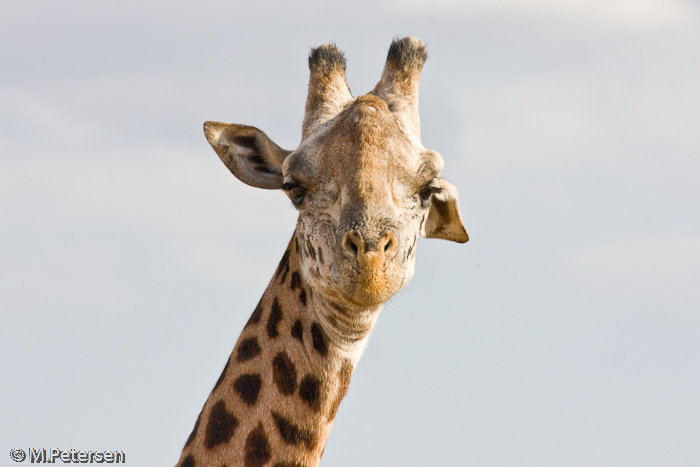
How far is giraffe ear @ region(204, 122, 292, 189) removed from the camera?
9.45 m

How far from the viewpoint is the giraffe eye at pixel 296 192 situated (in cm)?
854

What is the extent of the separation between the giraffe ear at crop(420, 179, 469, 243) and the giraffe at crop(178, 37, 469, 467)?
755mm

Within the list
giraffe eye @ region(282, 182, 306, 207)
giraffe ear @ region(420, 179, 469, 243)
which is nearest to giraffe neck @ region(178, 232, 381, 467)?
giraffe eye @ region(282, 182, 306, 207)

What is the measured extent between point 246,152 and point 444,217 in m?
2.05

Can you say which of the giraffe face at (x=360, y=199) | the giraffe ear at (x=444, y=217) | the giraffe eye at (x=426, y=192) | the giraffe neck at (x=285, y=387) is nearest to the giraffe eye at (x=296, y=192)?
the giraffe face at (x=360, y=199)

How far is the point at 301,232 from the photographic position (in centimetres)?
868

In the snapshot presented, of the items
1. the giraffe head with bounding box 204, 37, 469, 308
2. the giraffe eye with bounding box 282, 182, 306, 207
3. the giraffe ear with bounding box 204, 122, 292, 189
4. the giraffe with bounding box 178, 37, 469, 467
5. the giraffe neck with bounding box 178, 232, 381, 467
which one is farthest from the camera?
the giraffe ear with bounding box 204, 122, 292, 189

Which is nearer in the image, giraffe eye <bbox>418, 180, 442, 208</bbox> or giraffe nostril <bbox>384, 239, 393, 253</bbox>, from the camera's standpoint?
giraffe nostril <bbox>384, 239, 393, 253</bbox>

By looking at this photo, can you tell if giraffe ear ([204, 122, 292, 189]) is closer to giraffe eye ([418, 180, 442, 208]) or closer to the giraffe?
the giraffe

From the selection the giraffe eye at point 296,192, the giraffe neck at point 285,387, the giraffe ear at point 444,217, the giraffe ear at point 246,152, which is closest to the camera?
the giraffe neck at point 285,387

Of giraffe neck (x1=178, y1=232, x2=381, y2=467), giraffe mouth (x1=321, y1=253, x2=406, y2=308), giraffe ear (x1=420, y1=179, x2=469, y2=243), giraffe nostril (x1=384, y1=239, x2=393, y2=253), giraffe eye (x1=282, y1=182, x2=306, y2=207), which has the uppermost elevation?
giraffe ear (x1=420, y1=179, x2=469, y2=243)

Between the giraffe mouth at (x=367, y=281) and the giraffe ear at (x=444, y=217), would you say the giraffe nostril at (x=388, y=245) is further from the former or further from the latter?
the giraffe ear at (x=444, y=217)

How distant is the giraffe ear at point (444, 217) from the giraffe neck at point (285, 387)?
5.23 ft

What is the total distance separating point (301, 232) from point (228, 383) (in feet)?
4.70
